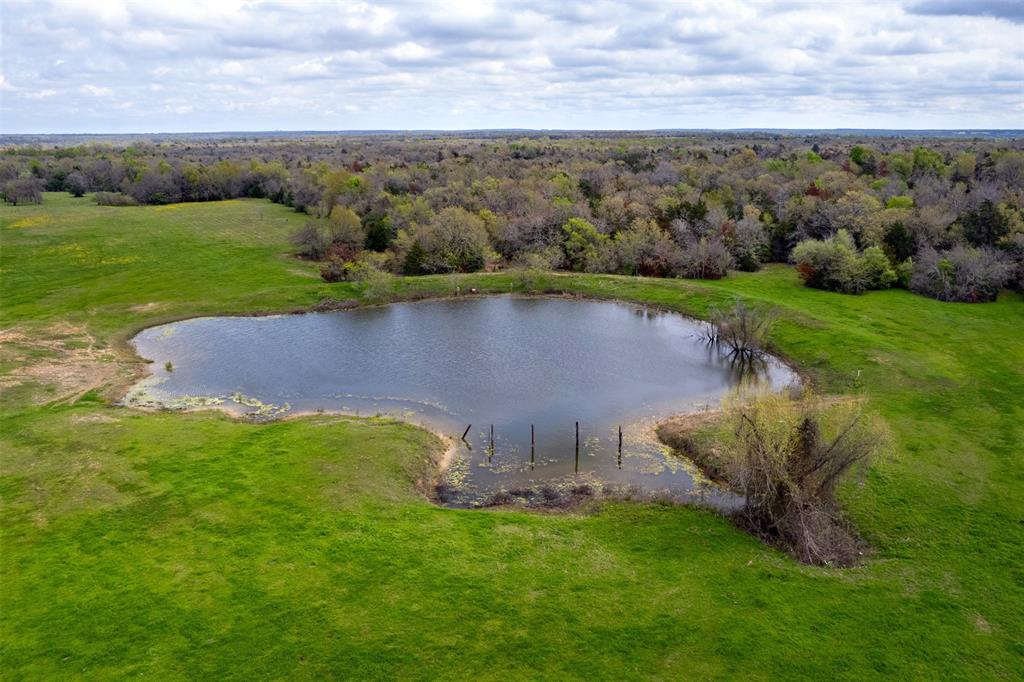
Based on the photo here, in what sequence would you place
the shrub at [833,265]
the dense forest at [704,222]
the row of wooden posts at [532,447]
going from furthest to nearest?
the dense forest at [704,222]
the shrub at [833,265]
the row of wooden posts at [532,447]

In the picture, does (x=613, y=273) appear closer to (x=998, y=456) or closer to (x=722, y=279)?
(x=722, y=279)

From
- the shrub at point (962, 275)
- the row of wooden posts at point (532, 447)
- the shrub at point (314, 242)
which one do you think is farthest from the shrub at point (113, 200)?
Result: the shrub at point (962, 275)

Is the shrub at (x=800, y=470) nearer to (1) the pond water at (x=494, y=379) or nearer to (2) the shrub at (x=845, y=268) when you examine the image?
(1) the pond water at (x=494, y=379)

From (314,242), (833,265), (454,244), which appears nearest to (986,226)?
(833,265)

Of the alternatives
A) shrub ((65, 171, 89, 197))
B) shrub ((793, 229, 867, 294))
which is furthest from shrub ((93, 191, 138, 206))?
shrub ((793, 229, 867, 294))

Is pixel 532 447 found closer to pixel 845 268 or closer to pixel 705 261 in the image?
pixel 705 261
